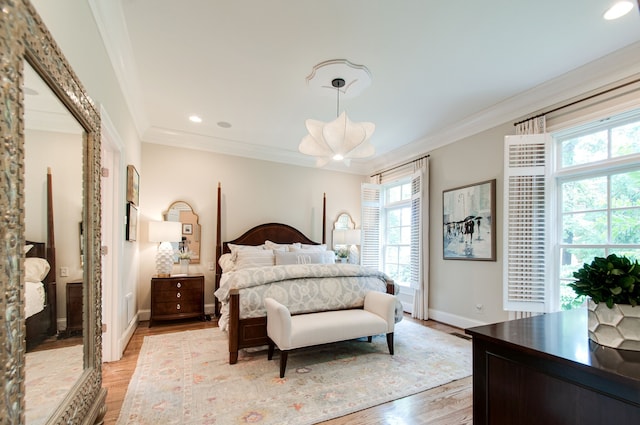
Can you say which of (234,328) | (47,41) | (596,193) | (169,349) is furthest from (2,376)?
(596,193)

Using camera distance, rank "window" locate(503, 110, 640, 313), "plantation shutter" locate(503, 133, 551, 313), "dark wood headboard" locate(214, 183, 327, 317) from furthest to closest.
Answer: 1. "dark wood headboard" locate(214, 183, 327, 317)
2. "plantation shutter" locate(503, 133, 551, 313)
3. "window" locate(503, 110, 640, 313)

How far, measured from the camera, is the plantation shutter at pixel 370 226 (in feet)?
18.8

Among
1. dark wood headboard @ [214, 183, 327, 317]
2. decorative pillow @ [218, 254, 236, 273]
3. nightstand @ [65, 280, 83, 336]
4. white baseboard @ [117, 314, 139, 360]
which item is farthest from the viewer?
dark wood headboard @ [214, 183, 327, 317]

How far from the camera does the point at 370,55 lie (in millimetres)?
2686

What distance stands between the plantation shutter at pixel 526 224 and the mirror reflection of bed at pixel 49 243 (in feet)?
12.2

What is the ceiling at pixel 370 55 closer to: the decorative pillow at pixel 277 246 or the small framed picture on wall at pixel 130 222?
the small framed picture on wall at pixel 130 222

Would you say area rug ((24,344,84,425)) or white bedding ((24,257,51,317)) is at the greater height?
white bedding ((24,257,51,317))

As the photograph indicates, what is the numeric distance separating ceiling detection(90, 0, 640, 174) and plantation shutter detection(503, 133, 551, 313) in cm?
56

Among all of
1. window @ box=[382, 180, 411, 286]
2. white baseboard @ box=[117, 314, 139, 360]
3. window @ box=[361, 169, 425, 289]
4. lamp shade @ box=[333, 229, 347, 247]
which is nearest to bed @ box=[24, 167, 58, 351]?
white baseboard @ box=[117, 314, 139, 360]

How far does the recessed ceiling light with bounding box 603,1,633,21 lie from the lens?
207 centimetres

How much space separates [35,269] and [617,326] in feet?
6.89

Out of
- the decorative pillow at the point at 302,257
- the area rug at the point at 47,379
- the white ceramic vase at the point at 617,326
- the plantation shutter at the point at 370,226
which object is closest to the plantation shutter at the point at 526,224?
the white ceramic vase at the point at 617,326

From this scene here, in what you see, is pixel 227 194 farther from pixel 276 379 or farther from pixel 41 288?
pixel 41 288

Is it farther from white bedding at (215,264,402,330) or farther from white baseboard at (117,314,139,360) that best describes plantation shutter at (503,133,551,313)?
white baseboard at (117,314,139,360)
